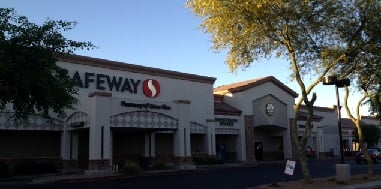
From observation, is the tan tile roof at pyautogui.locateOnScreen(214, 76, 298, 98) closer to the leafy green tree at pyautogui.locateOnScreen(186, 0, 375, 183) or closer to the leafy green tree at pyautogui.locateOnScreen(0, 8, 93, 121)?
the leafy green tree at pyautogui.locateOnScreen(186, 0, 375, 183)

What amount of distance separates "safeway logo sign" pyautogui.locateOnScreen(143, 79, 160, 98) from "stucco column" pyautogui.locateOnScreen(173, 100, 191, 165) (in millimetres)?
4173

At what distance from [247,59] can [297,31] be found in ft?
8.42

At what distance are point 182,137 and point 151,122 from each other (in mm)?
3225

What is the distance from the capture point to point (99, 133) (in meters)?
30.7

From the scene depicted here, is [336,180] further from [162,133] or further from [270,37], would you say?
[162,133]

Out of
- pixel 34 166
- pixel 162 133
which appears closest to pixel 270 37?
pixel 34 166

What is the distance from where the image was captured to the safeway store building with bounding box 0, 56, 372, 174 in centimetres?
3161

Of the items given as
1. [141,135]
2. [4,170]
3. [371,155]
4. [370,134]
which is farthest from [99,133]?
[370,134]

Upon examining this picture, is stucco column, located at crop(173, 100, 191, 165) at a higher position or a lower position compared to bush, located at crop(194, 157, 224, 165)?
higher

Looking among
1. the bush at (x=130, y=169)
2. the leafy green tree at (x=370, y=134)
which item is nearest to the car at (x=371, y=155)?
the leafy green tree at (x=370, y=134)

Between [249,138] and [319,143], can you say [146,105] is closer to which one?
[249,138]

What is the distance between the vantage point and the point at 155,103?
3466 centimetres

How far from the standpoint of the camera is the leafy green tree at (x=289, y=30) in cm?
1962

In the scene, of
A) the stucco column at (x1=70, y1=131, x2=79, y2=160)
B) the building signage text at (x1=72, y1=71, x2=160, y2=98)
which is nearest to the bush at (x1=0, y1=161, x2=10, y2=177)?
the stucco column at (x1=70, y1=131, x2=79, y2=160)
